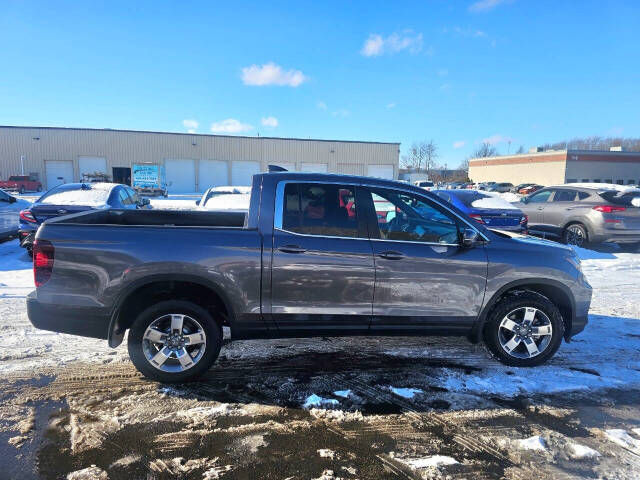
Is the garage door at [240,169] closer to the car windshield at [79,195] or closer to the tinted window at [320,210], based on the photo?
the car windshield at [79,195]

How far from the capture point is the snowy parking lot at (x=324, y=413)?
261 centimetres

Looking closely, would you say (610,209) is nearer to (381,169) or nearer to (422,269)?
(422,269)

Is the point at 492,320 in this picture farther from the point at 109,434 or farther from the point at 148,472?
the point at 109,434

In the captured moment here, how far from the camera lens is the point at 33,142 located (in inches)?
1604

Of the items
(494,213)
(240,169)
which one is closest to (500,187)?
(240,169)

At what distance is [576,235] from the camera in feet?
34.9

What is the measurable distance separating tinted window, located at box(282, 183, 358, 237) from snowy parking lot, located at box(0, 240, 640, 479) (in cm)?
139

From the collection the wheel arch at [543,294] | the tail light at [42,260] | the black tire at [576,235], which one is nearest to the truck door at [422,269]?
the wheel arch at [543,294]

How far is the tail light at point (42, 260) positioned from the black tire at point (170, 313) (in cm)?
82

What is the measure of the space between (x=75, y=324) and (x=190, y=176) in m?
43.8

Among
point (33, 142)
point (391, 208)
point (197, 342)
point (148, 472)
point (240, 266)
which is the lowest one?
point (148, 472)

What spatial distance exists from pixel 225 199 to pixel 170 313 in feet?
20.9

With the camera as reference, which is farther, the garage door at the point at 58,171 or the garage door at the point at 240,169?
the garage door at the point at 240,169

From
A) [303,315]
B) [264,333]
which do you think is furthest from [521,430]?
[264,333]
